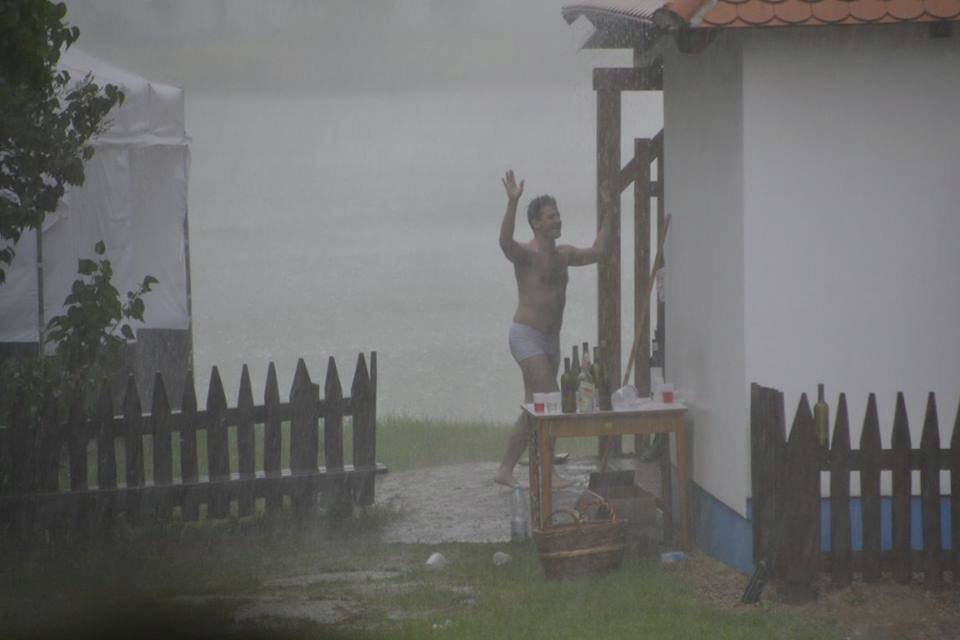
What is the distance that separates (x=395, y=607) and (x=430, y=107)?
4448cm

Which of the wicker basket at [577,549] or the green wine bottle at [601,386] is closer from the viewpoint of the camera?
the wicker basket at [577,549]

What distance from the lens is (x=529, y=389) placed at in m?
10.5

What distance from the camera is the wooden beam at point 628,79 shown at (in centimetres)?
989

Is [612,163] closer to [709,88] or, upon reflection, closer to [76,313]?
[709,88]

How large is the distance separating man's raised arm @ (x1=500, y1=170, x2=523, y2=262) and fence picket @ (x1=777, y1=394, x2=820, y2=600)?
295 cm

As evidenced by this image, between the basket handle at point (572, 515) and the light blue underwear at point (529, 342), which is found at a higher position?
the light blue underwear at point (529, 342)

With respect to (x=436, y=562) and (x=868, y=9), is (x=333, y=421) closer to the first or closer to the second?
(x=436, y=562)

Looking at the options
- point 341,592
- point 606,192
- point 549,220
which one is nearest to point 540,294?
point 549,220

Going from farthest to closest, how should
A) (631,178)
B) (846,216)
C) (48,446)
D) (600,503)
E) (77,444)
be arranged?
1. (631,178)
2. (77,444)
3. (48,446)
4. (600,503)
5. (846,216)

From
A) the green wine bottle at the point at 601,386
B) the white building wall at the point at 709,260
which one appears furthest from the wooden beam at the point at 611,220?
the green wine bottle at the point at 601,386

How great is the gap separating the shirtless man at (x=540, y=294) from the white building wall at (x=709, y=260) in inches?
39.7

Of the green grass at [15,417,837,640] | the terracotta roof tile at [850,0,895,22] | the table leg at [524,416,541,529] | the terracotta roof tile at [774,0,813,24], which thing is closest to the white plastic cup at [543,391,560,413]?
the table leg at [524,416,541,529]

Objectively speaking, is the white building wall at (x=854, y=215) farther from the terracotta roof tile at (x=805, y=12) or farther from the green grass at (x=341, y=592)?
the green grass at (x=341, y=592)

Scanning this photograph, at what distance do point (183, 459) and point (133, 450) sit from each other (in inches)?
14.3
